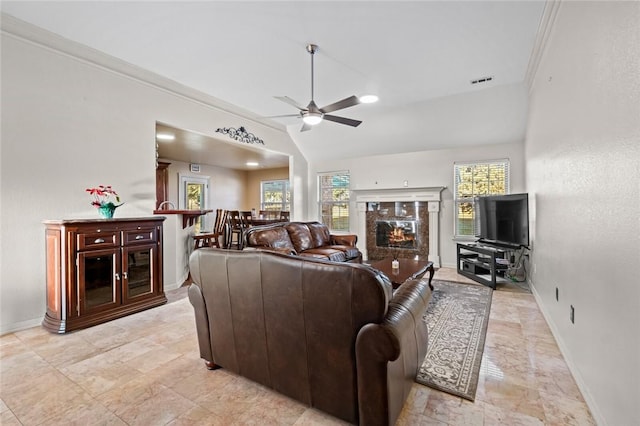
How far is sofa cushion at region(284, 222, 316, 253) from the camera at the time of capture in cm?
462

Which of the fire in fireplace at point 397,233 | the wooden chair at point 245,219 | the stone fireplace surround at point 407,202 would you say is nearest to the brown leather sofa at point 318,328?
the stone fireplace surround at point 407,202

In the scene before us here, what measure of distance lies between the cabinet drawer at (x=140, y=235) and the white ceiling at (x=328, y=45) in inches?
80.2

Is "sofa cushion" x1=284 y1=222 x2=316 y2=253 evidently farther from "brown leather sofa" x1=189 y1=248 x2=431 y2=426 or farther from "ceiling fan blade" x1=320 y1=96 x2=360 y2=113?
"brown leather sofa" x1=189 y1=248 x2=431 y2=426

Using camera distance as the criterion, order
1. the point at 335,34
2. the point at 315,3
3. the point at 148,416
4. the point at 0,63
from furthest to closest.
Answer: the point at 335,34 < the point at 0,63 < the point at 315,3 < the point at 148,416

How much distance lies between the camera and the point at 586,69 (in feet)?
5.84

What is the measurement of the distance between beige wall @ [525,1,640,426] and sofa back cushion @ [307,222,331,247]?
129 inches

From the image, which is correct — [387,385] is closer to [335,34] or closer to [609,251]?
[609,251]

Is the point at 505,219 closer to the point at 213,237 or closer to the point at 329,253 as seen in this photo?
the point at 329,253

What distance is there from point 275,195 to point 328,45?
21.6 feet

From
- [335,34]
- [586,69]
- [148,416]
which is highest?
[335,34]

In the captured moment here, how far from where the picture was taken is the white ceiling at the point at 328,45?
2576mm

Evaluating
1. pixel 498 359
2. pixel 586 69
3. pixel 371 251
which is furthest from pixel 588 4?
pixel 371 251

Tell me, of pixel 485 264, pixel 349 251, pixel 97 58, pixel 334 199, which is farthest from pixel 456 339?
pixel 334 199

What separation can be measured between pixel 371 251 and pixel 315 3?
5110 millimetres
